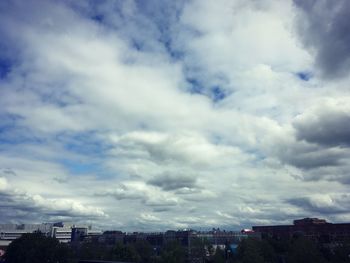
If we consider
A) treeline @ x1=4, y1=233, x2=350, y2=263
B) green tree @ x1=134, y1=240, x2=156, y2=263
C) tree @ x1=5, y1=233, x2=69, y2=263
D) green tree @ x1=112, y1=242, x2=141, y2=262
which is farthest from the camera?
green tree @ x1=134, y1=240, x2=156, y2=263

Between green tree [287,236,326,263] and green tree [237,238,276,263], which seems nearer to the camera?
green tree [287,236,326,263]

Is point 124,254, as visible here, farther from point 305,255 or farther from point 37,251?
point 305,255

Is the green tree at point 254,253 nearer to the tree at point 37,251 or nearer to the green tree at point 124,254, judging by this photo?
the green tree at point 124,254

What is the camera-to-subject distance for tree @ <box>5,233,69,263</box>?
9806 cm

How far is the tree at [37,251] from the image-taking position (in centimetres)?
9806

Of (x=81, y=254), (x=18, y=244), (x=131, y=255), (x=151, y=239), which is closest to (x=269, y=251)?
(x=131, y=255)

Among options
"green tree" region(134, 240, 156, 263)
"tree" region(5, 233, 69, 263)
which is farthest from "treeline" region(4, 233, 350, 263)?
"green tree" region(134, 240, 156, 263)

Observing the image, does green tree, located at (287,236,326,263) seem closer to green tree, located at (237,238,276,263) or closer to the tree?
green tree, located at (237,238,276,263)

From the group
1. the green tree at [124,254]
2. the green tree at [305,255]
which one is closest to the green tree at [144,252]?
the green tree at [124,254]

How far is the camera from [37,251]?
98.6m

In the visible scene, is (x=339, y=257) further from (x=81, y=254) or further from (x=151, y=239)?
(x=151, y=239)

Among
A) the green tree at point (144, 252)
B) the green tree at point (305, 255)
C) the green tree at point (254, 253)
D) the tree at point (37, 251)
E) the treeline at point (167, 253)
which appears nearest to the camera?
the green tree at point (305, 255)

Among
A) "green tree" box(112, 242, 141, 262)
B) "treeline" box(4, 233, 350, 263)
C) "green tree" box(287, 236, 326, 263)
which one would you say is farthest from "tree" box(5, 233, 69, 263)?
"green tree" box(287, 236, 326, 263)

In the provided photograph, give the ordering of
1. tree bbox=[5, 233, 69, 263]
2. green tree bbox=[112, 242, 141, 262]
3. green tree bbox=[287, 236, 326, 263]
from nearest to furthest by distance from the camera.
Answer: green tree bbox=[287, 236, 326, 263]
tree bbox=[5, 233, 69, 263]
green tree bbox=[112, 242, 141, 262]
